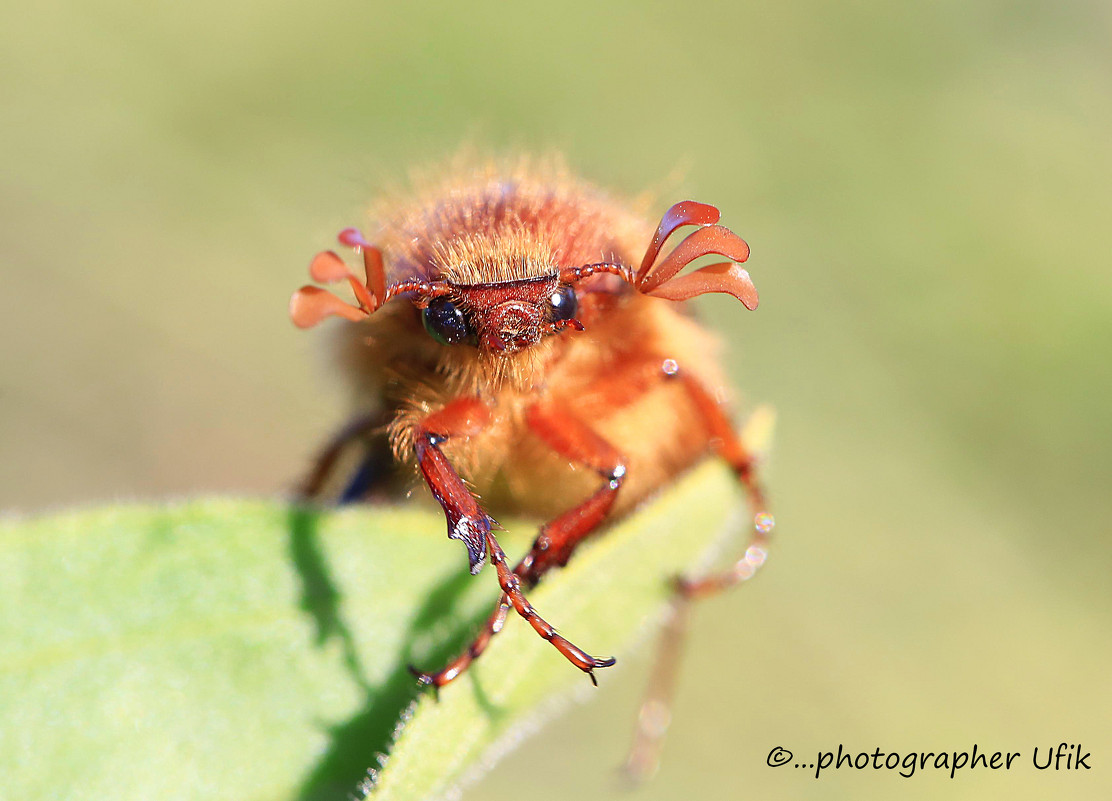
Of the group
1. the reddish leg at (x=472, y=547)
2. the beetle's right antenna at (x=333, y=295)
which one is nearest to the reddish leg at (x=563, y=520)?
the reddish leg at (x=472, y=547)

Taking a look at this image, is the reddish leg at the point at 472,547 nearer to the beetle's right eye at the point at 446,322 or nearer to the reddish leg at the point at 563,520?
the reddish leg at the point at 563,520

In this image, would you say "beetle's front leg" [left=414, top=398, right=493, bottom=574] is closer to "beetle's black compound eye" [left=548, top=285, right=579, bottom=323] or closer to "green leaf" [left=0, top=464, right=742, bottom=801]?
"green leaf" [left=0, top=464, right=742, bottom=801]

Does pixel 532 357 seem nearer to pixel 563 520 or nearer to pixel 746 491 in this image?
pixel 563 520

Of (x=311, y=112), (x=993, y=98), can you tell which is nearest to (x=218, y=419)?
(x=311, y=112)

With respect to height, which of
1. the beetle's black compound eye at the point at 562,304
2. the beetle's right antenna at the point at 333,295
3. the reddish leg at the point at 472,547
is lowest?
the reddish leg at the point at 472,547

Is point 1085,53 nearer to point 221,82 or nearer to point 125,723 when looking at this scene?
point 221,82

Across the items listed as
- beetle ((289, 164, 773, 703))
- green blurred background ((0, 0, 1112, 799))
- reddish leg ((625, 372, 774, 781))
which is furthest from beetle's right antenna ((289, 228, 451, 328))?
green blurred background ((0, 0, 1112, 799))
